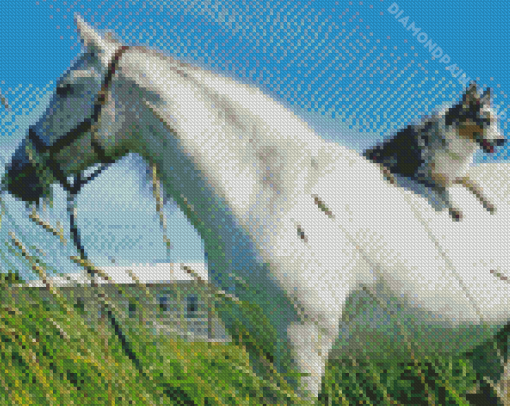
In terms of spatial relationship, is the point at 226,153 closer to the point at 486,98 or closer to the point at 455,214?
the point at 455,214

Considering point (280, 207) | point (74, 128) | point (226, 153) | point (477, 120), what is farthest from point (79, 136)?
point (477, 120)

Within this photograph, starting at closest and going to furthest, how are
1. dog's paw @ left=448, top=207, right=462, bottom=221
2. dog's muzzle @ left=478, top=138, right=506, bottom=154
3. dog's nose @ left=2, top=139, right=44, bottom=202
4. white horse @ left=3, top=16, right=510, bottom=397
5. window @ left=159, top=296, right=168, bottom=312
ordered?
1. window @ left=159, top=296, right=168, bottom=312
2. white horse @ left=3, top=16, right=510, bottom=397
3. dog's nose @ left=2, top=139, right=44, bottom=202
4. dog's paw @ left=448, top=207, right=462, bottom=221
5. dog's muzzle @ left=478, top=138, right=506, bottom=154

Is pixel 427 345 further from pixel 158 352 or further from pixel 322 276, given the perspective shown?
pixel 158 352

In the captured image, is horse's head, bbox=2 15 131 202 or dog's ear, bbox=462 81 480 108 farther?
dog's ear, bbox=462 81 480 108

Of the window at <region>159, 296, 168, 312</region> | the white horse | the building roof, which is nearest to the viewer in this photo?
the building roof

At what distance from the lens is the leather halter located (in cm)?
258

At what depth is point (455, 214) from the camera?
2883mm

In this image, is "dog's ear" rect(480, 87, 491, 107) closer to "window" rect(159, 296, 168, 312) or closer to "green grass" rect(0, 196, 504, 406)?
"green grass" rect(0, 196, 504, 406)

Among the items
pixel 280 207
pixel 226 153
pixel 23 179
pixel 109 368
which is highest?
pixel 226 153

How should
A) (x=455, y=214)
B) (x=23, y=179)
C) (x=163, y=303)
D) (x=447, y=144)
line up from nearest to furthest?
(x=163, y=303) → (x=23, y=179) → (x=455, y=214) → (x=447, y=144)

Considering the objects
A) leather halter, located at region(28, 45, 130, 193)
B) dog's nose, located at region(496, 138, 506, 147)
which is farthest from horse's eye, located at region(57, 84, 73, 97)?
dog's nose, located at region(496, 138, 506, 147)

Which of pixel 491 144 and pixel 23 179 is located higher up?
pixel 491 144

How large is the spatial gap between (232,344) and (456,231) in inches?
55.0

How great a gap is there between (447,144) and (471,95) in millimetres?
290
